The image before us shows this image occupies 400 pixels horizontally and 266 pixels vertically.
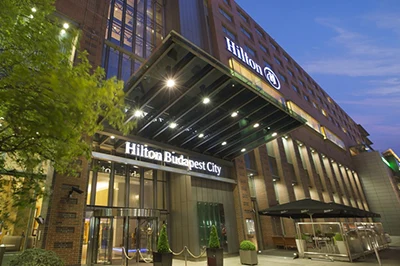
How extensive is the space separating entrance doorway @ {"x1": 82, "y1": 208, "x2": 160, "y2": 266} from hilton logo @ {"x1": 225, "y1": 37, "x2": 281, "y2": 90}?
16.4m

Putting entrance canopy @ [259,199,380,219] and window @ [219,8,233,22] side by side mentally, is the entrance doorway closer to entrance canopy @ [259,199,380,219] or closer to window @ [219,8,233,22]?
entrance canopy @ [259,199,380,219]

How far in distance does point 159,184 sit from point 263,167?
9239mm

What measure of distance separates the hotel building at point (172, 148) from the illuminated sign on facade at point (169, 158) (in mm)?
56

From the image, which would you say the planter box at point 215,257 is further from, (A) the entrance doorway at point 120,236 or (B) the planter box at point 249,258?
(A) the entrance doorway at point 120,236

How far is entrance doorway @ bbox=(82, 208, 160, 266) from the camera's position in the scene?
11025 mm

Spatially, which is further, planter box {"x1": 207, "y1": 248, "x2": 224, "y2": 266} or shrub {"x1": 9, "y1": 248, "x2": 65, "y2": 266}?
planter box {"x1": 207, "y1": 248, "x2": 224, "y2": 266}

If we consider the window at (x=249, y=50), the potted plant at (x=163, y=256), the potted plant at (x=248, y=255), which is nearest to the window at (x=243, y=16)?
the window at (x=249, y=50)

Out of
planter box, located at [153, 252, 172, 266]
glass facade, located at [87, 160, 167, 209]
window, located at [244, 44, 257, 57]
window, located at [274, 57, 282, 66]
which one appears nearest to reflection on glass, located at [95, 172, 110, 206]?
glass facade, located at [87, 160, 167, 209]

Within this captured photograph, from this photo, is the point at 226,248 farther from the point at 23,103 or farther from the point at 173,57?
the point at 23,103

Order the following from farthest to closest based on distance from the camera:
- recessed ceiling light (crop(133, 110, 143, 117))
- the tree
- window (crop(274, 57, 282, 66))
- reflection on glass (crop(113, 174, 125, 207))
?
window (crop(274, 57, 282, 66)), reflection on glass (crop(113, 174, 125, 207)), recessed ceiling light (crop(133, 110, 143, 117)), the tree

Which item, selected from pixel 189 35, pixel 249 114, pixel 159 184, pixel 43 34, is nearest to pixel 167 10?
pixel 189 35

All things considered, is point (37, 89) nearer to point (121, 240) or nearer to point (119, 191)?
point (119, 191)

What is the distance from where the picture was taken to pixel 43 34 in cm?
380

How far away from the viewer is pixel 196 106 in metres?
10.9
